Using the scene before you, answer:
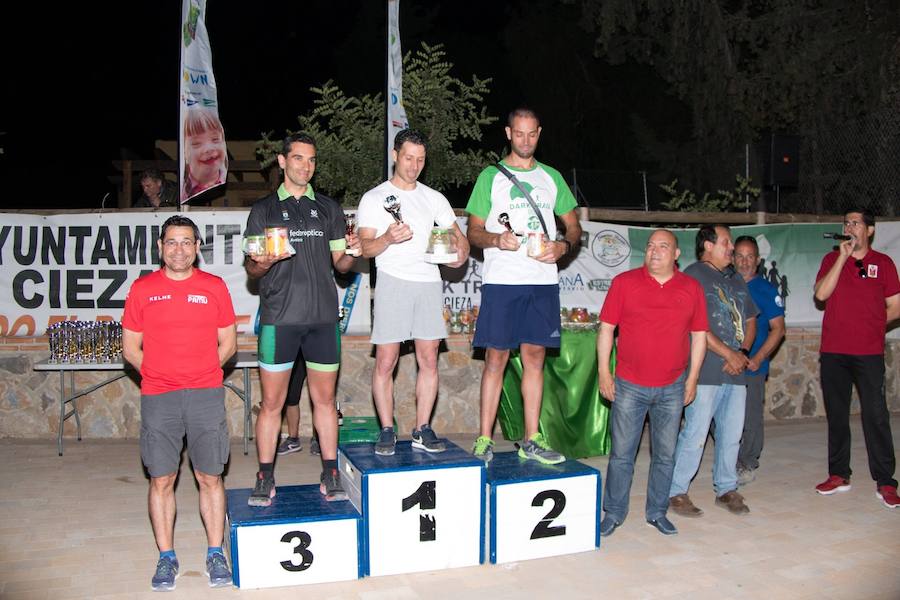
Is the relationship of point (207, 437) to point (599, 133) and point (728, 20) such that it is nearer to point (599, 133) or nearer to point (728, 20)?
point (728, 20)

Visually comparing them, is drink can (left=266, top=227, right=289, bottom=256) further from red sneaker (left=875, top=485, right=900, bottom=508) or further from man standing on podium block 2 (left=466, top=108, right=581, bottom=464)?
red sneaker (left=875, top=485, right=900, bottom=508)

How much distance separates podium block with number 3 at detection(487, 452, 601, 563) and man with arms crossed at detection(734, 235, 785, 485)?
195cm

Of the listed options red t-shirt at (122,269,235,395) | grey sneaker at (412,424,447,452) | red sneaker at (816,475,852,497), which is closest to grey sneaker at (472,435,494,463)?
grey sneaker at (412,424,447,452)

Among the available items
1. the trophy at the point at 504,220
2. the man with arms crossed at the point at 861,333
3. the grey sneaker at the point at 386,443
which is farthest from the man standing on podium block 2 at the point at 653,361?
the man with arms crossed at the point at 861,333

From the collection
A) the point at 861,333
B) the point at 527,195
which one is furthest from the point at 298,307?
the point at 861,333

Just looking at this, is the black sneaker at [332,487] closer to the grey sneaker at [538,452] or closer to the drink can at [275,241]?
the grey sneaker at [538,452]

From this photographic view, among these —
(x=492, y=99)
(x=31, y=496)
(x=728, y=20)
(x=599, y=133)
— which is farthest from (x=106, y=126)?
(x=31, y=496)

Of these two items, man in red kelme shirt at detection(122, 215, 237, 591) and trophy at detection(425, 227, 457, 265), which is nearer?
man in red kelme shirt at detection(122, 215, 237, 591)

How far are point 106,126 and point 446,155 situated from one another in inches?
742

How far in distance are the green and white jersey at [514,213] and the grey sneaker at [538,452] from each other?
1056mm

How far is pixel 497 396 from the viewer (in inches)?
217

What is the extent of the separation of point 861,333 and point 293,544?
172 inches

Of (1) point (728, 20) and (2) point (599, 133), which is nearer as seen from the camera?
(1) point (728, 20)

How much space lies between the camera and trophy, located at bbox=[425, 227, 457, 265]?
A: 4.88 metres
